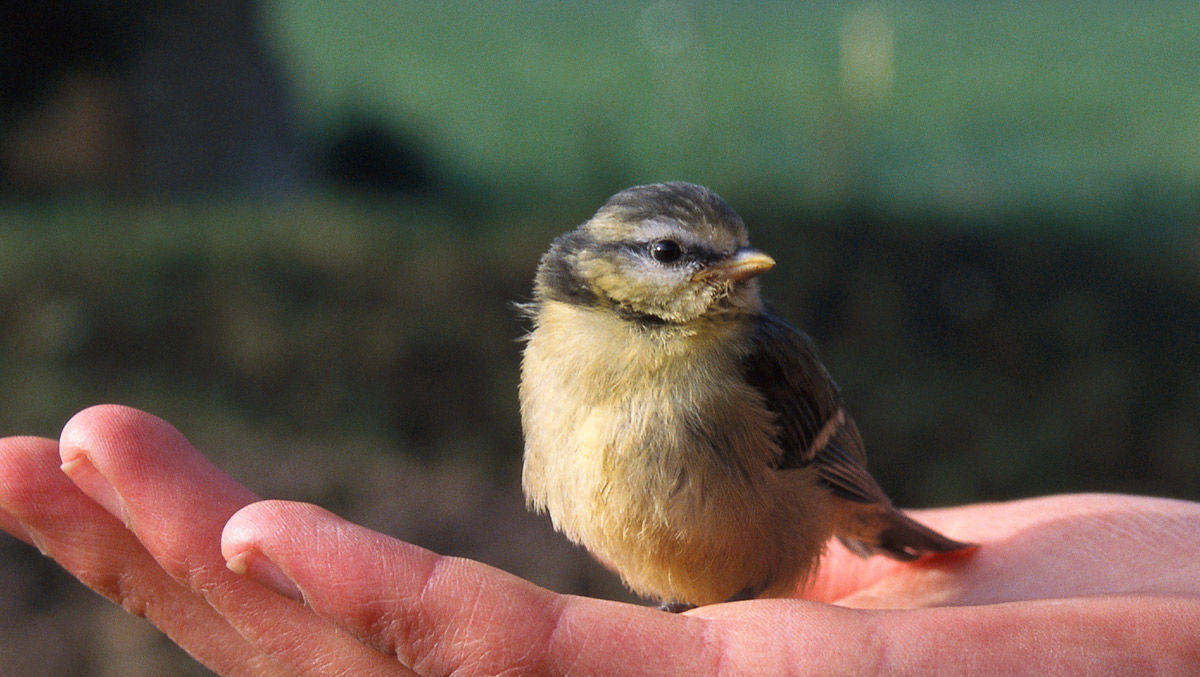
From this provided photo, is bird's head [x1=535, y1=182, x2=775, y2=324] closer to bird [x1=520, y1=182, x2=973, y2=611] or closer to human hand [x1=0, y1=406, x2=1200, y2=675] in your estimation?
bird [x1=520, y1=182, x2=973, y2=611]

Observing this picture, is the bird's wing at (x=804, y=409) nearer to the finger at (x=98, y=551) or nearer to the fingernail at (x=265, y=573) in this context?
the fingernail at (x=265, y=573)

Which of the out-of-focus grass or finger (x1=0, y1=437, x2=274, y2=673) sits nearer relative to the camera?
finger (x1=0, y1=437, x2=274, y2=673)

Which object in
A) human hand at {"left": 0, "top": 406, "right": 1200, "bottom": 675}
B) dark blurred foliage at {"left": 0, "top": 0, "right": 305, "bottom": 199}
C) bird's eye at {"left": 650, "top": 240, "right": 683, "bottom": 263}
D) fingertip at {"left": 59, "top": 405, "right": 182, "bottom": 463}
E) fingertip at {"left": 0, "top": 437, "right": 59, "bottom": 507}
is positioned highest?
dark blurred foliage at {"left": 0, "top": 0, "right": 305, "bottom": 199}

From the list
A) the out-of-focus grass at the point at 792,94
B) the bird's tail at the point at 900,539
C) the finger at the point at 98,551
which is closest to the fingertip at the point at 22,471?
the finger at the point at 98,551

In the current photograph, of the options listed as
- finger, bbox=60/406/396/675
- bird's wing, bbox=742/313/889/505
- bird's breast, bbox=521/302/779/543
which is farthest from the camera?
bird's wing, bbox=742/313/889/505

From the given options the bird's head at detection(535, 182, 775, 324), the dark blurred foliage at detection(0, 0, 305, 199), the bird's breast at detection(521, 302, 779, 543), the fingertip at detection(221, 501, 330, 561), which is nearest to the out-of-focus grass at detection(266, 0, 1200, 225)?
the dark blurred foliage at detection(0, 0, 305, 199)

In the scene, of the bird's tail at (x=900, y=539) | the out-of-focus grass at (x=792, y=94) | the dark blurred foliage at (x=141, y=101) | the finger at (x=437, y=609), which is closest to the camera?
the finger at (x=437, y=609)

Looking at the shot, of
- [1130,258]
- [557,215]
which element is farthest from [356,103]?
[1130,258]

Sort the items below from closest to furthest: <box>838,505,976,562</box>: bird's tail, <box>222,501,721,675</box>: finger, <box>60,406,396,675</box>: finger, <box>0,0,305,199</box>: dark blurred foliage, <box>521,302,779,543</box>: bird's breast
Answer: <box>222,501,721,675</box>: finger → <box>60,406,396,675</box>: finger → <box>521,302,779,543</box>: bird's breast → <box>838,505,976,562</box>: bird's tail → <box>0,0,305,199</box>: dark blurred foliage
